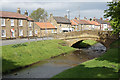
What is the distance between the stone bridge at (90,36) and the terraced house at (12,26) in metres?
12.0

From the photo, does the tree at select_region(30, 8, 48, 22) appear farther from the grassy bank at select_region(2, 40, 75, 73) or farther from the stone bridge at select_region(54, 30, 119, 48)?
the grassy bank at select_region(2, 40, 75, 73)

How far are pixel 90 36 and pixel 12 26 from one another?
23.9m

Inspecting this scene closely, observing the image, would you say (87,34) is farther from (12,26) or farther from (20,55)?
(12,26)

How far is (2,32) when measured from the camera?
4138 cm

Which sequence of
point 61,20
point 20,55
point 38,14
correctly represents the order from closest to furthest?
point 20,55 < point 61,20 < point 38,14

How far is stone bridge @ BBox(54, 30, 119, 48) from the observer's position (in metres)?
34.1

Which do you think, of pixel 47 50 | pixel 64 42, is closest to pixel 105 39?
pixel 64 42

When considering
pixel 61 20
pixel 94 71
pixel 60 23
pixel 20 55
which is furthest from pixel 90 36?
pixel 61 20

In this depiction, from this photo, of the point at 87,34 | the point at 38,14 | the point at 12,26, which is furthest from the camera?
the point at 38,14

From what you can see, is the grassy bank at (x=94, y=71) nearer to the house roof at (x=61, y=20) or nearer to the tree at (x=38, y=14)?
the house roof at (x=61, y=20)

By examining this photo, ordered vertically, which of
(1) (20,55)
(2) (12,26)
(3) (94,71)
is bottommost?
(3) (94,71)

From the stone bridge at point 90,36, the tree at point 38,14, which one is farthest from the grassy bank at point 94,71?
the tree at point 38,14

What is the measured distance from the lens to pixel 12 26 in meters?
43.9

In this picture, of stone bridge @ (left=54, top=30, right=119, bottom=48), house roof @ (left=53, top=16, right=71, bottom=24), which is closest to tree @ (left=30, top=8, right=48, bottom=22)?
house roof @ (left=53, top=16, right=71, bottom=24)
